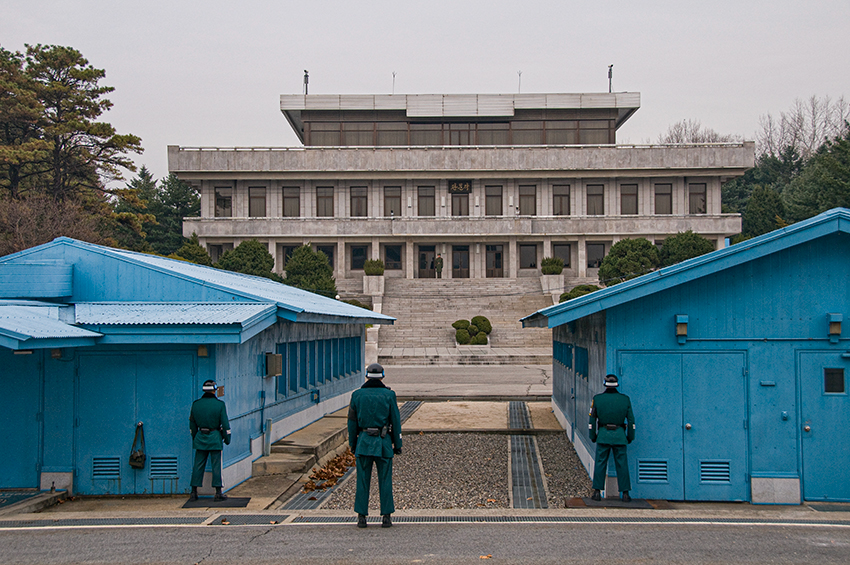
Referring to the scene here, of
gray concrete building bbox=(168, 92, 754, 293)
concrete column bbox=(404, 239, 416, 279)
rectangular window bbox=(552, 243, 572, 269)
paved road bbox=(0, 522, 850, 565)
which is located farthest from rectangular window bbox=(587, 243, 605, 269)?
paved road bbox=(0, 522, 850, 565)

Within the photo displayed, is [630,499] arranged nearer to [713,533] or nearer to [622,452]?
[622,452]

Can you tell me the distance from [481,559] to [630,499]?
142 inches

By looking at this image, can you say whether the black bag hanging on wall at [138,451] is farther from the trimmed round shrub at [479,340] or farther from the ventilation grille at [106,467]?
the trimmed round shrub at [479,340]

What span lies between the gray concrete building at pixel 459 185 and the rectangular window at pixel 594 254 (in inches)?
3.3

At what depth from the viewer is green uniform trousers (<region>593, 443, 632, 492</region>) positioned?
10.0m

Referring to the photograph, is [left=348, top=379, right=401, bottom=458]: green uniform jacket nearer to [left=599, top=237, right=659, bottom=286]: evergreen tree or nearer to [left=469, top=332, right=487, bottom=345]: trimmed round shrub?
[left=469, top=332, right=487, bottom=345]: trimmed round shrub

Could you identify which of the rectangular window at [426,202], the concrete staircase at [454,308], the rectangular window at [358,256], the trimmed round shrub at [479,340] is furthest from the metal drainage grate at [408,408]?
the rectangular window at [426,202]

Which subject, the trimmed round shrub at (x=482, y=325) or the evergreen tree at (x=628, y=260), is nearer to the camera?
the trimmed round shrub at (x=482, y=325)

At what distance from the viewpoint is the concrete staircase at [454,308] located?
138ft


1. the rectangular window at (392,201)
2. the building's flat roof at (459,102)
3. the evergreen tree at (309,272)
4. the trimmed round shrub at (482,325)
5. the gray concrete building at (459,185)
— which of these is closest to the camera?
the trimmed round shrub at (482,325)

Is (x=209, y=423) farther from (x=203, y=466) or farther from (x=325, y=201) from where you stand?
(x=325, y=201)

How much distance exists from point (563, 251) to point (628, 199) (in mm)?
6976

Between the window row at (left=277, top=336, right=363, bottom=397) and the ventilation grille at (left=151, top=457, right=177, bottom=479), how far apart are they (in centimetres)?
334

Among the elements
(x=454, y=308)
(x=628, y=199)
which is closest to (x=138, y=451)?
(x=454, y=308)
